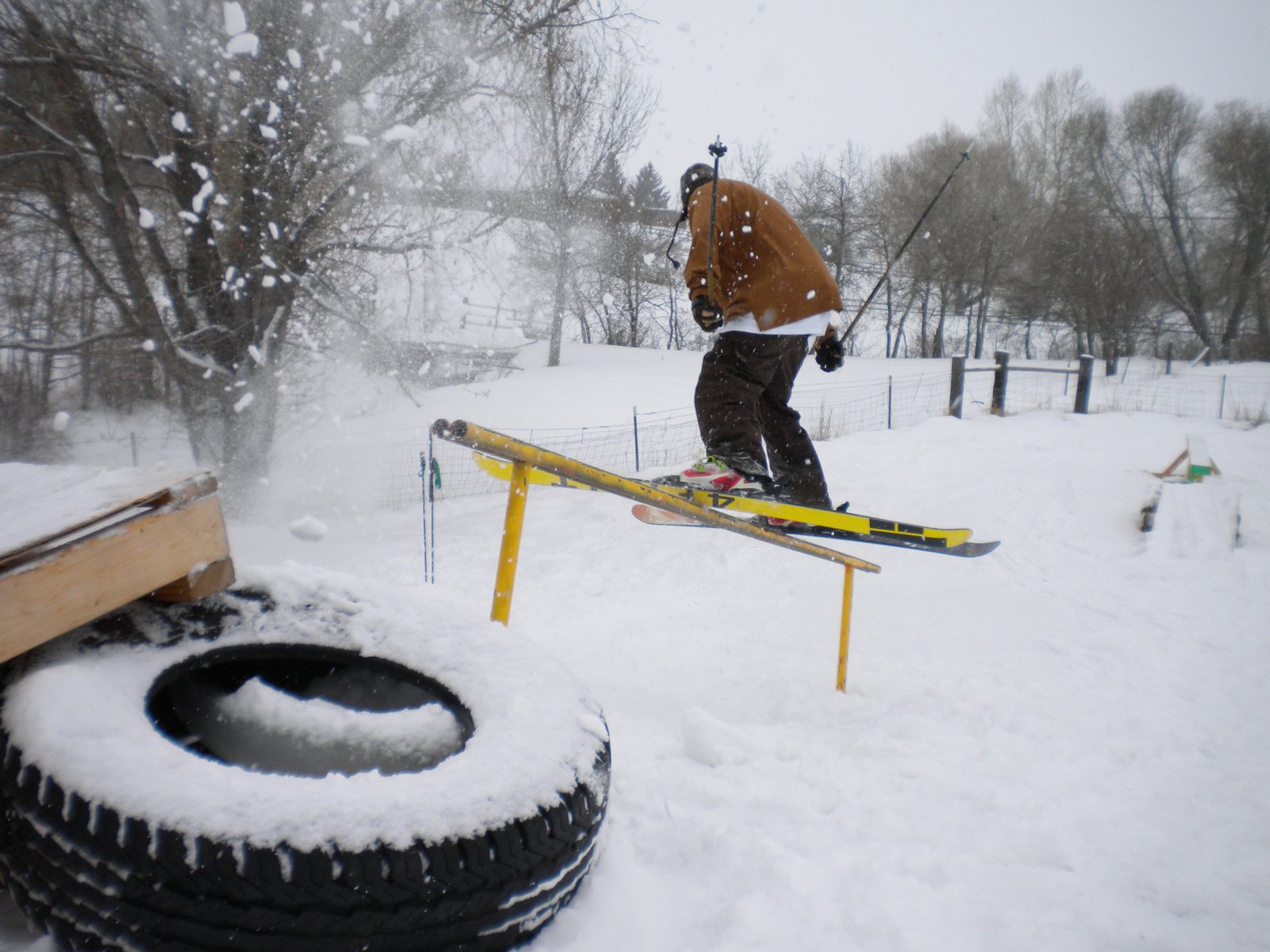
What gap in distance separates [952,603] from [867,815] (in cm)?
267

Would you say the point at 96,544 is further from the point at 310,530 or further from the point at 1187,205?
the point at 1187,205

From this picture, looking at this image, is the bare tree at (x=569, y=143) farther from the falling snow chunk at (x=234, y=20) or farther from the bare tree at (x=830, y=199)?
the bare tree at (x=830, y=199)

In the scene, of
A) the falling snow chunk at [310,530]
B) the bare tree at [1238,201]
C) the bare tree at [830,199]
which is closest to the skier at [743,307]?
the falling snow chunk at [310,530]

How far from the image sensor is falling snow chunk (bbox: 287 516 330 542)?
5.49 m

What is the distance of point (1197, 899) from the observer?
5.20 feet

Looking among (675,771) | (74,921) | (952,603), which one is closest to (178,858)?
(74,921)

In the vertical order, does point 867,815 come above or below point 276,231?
below

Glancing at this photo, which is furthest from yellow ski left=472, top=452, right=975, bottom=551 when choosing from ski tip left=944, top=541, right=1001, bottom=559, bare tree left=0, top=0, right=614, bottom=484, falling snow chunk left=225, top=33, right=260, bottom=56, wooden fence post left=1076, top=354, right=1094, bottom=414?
wooden fence post left=1076, top=354, right=1094, bottom=414

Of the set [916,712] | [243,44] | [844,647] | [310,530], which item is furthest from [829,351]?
[243,44]

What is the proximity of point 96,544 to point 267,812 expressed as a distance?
2.16ft

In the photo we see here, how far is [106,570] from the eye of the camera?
1.33 metres

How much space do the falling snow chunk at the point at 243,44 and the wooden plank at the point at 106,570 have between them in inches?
223

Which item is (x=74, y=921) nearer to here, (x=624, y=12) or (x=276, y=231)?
(x=276, y=231)

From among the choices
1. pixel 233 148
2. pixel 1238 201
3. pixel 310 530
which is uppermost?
pixel 1238 201
